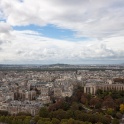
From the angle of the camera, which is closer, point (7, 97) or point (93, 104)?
point (93, 104)

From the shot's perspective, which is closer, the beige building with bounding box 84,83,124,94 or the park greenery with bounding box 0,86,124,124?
the park greenery with bounding box 0,86,124,124

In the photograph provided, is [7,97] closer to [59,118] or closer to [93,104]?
[93,104]

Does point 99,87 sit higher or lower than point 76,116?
higher

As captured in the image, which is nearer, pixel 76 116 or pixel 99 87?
pixel 76 116

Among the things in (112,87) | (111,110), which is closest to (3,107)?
(111,110)

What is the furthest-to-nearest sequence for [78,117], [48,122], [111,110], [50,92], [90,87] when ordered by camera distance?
[50,92]
[90,87]
[111,110]
[78,117]
[48,122]

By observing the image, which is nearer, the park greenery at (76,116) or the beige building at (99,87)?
the park greenery at (76,116)

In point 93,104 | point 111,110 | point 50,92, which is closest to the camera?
point 111,110

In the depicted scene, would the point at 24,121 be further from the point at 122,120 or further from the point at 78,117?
the point at 122,120

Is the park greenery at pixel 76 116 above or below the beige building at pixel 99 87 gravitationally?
below

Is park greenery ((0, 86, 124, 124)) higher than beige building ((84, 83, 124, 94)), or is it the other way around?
beige building ((84, 83, 124, 94))
